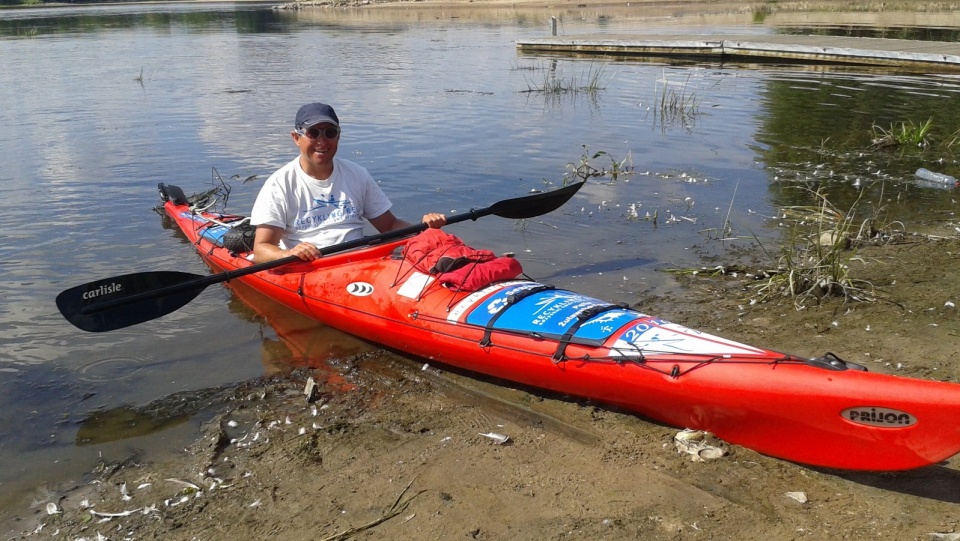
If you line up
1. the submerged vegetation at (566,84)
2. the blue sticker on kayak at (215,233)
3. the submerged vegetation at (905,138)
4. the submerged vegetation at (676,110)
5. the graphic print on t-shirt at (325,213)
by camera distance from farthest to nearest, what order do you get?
1. the submerged vegetation at (566,84)
2. the submerged vegetation at (676,110)
3. the submerged vegetation at (905,138)
4. the blue sticker on kayak at (215,233)
5. the graphic print on t-shirt at (325,213)

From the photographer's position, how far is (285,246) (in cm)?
521

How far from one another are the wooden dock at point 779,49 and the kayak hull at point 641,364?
49.6 feet

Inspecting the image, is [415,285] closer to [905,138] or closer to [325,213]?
[325,213]

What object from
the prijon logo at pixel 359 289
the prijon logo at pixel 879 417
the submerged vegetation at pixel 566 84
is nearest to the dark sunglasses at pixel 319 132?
the prijon logo at pixel 359 289

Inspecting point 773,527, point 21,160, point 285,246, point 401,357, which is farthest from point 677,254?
point 21,160

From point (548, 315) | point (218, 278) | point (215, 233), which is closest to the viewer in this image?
point (548, 315)

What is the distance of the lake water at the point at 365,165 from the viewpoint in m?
4.79

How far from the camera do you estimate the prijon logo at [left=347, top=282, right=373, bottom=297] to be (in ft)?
15.9

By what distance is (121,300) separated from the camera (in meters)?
4.87

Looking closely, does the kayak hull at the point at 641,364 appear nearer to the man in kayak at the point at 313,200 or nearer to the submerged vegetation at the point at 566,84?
the man in kayak at the point at 313,200

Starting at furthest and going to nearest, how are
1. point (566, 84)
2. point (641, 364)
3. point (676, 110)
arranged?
point (566, 84) → point (676, 110) → point (641, 364)

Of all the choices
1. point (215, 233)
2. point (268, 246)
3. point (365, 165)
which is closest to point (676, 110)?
point (365, 165)

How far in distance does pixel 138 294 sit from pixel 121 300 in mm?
108

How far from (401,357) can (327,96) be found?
11.2 m
